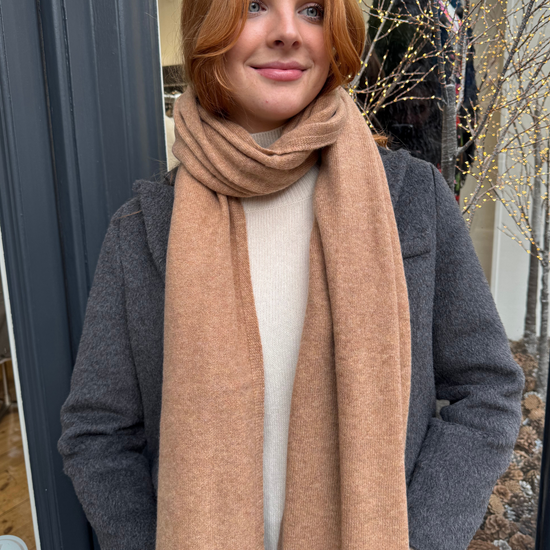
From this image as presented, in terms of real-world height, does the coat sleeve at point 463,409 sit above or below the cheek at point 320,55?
below

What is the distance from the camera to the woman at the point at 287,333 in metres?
0.91

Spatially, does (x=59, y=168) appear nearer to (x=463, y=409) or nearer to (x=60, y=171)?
(x=60, y=171)

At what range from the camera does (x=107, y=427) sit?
1060 millimetres

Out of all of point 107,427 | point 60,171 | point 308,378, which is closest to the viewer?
point 308,378

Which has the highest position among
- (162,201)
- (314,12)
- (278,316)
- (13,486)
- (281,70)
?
(314,12)

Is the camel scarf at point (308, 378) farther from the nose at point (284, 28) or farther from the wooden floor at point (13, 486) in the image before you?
the wooden floor at point (13, 486)

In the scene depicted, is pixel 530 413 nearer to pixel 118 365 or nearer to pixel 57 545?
pixel 118 365

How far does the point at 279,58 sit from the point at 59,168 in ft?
2.58

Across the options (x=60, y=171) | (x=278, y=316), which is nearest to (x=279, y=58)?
(x=278, y=316)

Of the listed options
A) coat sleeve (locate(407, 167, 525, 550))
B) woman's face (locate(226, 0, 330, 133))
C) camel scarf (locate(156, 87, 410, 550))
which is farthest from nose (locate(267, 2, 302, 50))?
coat sleeve (locate(407, 167, 525, 550))

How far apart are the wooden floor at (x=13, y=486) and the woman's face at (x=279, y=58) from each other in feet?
3.84

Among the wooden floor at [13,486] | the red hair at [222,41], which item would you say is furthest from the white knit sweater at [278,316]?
the wooden floor at [13,486]

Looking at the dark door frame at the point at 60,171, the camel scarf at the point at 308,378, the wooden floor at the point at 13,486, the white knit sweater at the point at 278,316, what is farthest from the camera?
the wooden floor at the point at 13,486

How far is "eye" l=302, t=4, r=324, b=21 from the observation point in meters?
0.98
